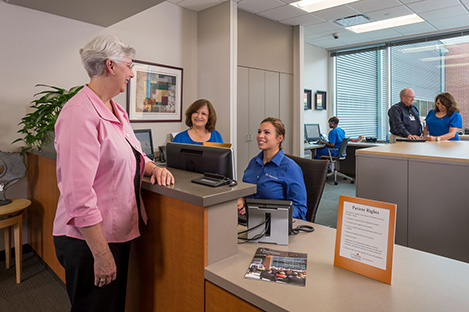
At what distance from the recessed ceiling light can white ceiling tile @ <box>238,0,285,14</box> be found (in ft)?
4.58

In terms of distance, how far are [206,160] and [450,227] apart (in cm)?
203

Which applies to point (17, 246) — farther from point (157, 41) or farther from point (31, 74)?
point (157, 41)

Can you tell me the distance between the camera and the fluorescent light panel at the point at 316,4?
436cm

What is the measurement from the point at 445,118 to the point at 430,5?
5.25ft

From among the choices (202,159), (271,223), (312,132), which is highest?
(312,132)

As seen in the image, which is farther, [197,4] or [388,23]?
[388,23]

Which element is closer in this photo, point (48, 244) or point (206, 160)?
point (206, 160)

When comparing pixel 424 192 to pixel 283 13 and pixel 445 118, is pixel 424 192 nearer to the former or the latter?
pixel 445 118

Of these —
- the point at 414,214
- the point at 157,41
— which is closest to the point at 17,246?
the point at 157,41

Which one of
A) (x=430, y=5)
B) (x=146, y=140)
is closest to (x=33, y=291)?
(x=146, y=140)

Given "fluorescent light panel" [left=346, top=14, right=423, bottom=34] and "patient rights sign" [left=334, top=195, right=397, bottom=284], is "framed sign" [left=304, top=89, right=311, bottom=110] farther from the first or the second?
"patient rights sign" [left=334, top=195, right=397, bottom=284]

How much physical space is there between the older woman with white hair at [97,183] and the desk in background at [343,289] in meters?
0.41

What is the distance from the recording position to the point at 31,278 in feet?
8.31

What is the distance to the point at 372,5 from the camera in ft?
14.5
